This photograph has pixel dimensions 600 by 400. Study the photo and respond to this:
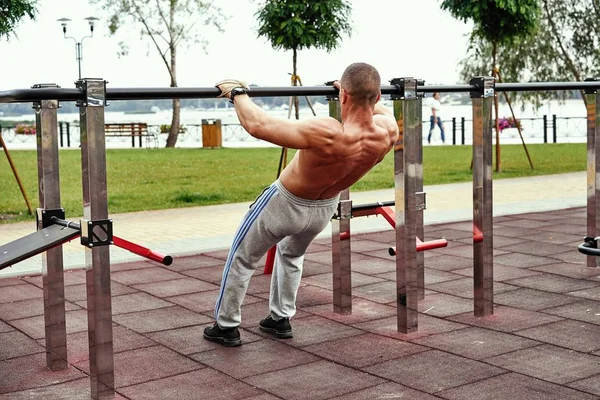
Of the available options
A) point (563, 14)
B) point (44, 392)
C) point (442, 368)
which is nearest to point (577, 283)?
point (442, 368)

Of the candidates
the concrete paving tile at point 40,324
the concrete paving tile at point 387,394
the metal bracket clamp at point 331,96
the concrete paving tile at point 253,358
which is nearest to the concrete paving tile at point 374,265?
the metal bracket clamp at point 331,96

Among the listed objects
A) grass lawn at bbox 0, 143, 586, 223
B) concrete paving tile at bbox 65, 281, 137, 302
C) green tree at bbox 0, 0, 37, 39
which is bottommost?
concrete paving tile at bbox 65, 281, 137, 302

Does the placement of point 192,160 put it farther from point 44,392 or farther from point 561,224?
point 44,392

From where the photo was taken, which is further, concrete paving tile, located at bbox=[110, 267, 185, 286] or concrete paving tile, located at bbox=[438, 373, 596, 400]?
concrete paving tile, located at bbox=[110, 267, 185, 286]

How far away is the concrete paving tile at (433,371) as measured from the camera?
4.19 metres

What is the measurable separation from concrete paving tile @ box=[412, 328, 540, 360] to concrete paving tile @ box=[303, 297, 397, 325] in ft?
1.98

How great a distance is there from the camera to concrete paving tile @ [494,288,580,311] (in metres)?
5.83

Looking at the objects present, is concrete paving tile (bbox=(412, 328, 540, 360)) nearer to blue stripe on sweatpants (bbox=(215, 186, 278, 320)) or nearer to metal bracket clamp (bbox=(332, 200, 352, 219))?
metal bracket clamp (bbox=(332, 200, 352, 219))

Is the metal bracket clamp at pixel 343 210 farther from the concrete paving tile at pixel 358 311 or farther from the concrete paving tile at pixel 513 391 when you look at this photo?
the concrete paving tile at pixel 513 391

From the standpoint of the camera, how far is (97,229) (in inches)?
154

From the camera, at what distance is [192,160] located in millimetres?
22922

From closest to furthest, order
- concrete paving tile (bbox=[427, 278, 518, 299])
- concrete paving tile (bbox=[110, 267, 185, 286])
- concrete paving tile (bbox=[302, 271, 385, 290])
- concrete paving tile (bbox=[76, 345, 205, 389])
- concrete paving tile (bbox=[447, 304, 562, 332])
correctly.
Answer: concrete paving tile (bbox=[76, 345, 205, 389]) → concrete paving tile (bbox=[447, 304, 562, 332]) → concrete paving tile (bbox=[427, 278, 518, 299]) → concrete paving tile (bbox=[302, 271, 385, 290]) → concrete paving tile (bbox=[110, 267, 185, 286])

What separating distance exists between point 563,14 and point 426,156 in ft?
52.2

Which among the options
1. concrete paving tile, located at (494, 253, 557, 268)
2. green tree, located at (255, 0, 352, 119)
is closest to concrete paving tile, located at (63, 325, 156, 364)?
concrete paving tile, located at (494, 253, 557, 268)
